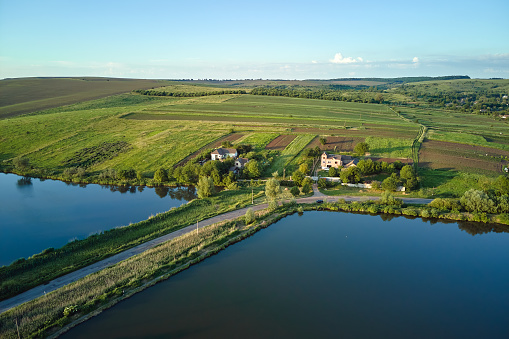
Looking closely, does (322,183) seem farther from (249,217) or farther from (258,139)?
(258,139)

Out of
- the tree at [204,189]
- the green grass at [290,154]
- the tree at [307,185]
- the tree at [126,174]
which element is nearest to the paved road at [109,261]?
the tree at [307,185]

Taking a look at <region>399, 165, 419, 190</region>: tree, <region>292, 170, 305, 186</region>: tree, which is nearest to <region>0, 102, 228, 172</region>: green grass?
<region>292, 170, 305, 186</region>: tree

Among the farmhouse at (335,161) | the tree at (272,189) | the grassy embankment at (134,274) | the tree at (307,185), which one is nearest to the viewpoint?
the grassy embankment at (134,274)

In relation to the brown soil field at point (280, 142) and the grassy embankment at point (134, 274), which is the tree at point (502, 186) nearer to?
the grassy embankment at point (134, 274)

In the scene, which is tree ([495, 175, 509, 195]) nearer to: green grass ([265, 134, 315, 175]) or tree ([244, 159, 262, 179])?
green grass ([265, 134, 315, 175])

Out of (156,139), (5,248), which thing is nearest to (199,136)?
(156,139)

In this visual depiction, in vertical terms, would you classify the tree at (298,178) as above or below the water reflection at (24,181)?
above
